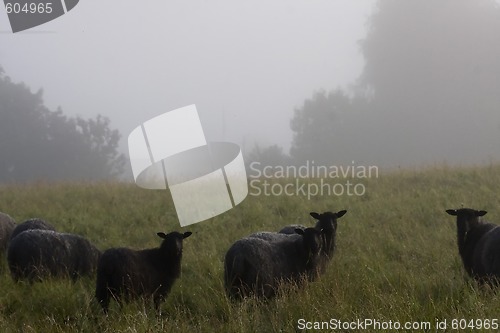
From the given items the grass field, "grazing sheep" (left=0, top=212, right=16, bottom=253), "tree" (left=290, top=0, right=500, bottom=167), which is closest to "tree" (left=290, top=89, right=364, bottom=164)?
"tree" (left=290, top=0, right=500, bottom=167)

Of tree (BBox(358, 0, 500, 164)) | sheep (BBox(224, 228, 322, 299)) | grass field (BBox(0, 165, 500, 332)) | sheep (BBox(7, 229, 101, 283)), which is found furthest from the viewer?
tree (BBox(358, 0, 500, 164))

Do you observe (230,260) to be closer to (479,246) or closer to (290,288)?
(290,288)

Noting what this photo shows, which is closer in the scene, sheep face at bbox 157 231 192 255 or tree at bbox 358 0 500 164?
sheep face at bbox 157 231 192 255

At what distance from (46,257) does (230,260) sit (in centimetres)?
311

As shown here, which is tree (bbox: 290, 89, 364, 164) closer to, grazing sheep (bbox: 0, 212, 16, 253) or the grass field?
the grass field

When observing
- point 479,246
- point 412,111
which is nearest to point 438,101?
point 412,111

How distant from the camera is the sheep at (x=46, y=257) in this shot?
7164 millimetres

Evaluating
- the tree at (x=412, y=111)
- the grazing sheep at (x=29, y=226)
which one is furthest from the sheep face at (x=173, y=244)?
the tree at (x=412, y=111)

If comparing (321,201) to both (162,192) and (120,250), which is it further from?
(120,250)

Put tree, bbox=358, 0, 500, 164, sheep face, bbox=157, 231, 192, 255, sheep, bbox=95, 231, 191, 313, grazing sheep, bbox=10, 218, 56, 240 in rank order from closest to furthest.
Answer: sheep, bbox=95, 231, 191, 313 < sheep face, bbox=157, 231, 192, 255 < grazing sheep, bbox=10, 218, 56, 240 < tree, bbox=358, 0, 500, 164

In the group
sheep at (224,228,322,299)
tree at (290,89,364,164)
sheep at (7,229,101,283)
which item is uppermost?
sheep at (7,229,101,283)

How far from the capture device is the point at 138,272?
6.05 metres

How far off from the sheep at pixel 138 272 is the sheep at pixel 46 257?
1393 millimetres

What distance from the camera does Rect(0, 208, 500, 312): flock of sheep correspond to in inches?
234
